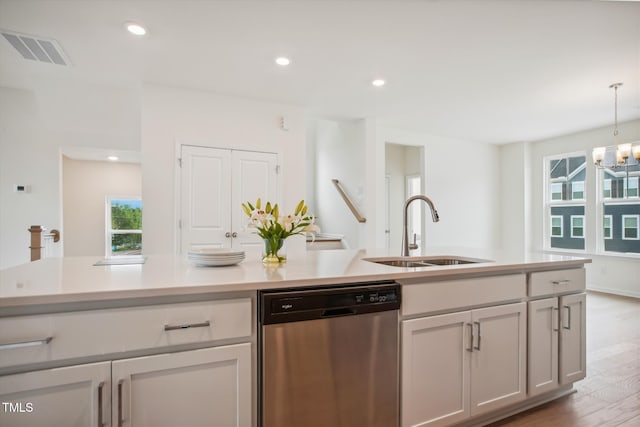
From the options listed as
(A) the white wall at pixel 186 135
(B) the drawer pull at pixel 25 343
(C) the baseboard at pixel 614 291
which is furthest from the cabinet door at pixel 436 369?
(C) the baseboard at pixel 614 291

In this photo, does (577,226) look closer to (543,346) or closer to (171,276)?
(543,346)

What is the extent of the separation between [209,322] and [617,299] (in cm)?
619

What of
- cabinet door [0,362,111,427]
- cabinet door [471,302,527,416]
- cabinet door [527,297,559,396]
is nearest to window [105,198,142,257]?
cabinet door [0,362,111,427]

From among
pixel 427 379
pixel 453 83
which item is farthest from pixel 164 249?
pixel 453 83

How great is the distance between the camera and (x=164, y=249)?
12.6 feet

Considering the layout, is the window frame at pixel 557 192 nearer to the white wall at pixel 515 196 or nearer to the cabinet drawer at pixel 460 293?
the white wall at pixel 515 196

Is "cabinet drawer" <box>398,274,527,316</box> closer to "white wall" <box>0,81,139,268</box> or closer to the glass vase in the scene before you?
the glass vase

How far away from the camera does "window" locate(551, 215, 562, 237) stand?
20.3 feet

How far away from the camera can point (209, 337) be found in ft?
3.80

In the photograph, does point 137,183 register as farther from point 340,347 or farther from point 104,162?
point 340,347

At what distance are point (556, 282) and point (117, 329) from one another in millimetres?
2215

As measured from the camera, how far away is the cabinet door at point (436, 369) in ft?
4.84

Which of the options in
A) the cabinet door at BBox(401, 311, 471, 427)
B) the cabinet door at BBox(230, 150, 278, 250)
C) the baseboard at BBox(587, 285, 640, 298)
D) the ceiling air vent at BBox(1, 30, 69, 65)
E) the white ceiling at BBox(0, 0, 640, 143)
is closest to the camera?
the cabinet door at BBox(401, 311, 471, 427)

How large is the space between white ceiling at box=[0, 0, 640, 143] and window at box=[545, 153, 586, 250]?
158cm
